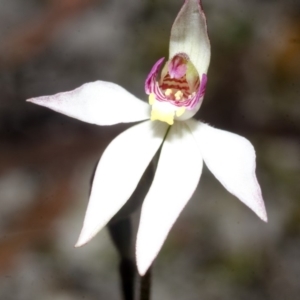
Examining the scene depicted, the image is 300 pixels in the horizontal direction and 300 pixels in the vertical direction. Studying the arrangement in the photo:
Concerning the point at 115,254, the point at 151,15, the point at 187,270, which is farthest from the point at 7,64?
the point at 187,270

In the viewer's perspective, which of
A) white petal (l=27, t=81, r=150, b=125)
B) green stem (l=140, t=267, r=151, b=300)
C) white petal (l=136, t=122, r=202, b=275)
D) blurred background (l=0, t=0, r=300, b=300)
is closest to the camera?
white petal (l=136, t=122, r=202, b=275)

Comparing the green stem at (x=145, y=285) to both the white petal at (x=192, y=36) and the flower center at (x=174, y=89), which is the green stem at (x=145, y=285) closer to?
the flower center at (x=174, y=89)

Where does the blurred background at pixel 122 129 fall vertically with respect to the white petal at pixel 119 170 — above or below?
below

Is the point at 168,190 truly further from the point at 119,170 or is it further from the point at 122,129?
the point at 122,129

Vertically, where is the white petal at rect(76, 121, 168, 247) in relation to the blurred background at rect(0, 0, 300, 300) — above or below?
above

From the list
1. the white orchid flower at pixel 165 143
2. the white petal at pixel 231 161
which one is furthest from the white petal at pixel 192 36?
the white petal at pixel 231 161

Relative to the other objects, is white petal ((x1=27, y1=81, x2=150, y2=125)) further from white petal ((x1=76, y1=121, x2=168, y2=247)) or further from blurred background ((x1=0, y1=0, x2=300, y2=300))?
blurred background ((x1=0, y1=0, x2=300, y2=300))

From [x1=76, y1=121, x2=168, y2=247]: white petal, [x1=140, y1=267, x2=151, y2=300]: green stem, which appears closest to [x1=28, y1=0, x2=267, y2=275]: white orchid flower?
[x1=76, y1=121, x2=168, y2=247]: white petal

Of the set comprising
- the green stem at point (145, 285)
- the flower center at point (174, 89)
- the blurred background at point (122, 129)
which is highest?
the flower center at point (174, 89)

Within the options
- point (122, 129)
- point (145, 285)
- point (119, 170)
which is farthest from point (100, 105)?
point (122, 129)
